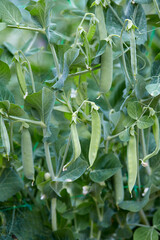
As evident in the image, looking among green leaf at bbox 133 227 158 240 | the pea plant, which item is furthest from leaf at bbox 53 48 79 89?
green leaf at bbox 133 227 158 240

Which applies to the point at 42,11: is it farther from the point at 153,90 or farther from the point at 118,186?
the point at 118,186

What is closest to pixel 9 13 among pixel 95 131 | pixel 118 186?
pixel 95 131

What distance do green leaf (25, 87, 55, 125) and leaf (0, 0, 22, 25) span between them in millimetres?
165

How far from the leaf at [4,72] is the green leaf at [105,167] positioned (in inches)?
11.4

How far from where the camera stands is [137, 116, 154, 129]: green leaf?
0.64m

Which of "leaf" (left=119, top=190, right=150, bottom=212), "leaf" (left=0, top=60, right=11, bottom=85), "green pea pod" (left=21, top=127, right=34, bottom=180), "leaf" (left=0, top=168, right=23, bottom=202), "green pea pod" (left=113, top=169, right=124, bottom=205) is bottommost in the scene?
"leaf" (left=119, top=190, right=150, bottom=212)

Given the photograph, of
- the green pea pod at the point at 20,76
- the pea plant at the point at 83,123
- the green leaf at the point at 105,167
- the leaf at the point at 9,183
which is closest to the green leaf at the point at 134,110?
the pea plant at the point at 83,123

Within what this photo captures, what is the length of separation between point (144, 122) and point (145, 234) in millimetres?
Answer: 307

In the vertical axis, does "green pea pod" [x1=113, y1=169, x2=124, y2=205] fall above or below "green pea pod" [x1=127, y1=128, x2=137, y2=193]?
below

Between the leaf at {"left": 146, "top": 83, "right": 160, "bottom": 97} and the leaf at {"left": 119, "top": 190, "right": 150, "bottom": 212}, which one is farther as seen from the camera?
the leaf at {"left": 119, "top": 190, "right": 150, "bottom": 212}

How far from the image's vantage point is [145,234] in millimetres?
778

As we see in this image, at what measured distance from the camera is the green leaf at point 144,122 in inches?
25.3

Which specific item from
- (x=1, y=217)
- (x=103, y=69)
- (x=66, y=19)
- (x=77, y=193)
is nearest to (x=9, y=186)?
(x=1, y=217)

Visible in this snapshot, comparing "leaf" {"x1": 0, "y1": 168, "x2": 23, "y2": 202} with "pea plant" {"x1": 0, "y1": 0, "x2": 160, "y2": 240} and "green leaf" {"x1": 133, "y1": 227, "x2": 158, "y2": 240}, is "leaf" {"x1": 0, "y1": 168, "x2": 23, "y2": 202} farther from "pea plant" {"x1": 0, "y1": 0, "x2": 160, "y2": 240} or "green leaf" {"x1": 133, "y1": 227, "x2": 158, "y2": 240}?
"green leaf" {"x1": 133, "y1": 227, "x2": 158, "y2": 240}
